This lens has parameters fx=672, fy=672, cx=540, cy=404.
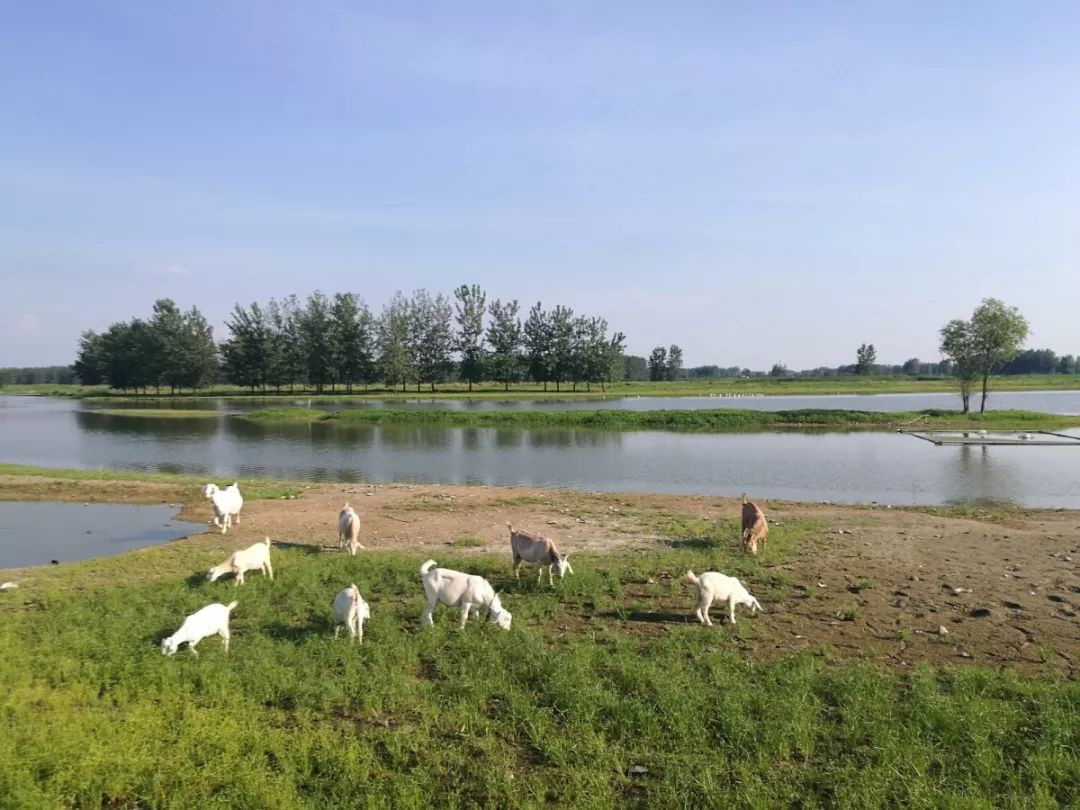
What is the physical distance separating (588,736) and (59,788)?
4935mm

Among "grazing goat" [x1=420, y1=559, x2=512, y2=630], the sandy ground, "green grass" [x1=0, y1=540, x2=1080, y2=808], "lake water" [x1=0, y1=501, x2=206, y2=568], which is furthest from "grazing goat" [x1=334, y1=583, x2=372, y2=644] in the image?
"lake water" [x1=0, y1=501, x2=206, y2=568]

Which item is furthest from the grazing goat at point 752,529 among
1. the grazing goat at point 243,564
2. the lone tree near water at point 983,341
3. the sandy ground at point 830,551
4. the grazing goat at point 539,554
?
the lone tree near water at point 983,341

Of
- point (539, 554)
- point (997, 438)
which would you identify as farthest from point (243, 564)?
point (997, 438)

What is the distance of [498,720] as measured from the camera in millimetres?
7449

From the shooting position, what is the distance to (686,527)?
1795 cm

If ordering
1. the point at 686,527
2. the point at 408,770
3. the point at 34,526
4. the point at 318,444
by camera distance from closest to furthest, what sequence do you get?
the point at 408,770, the point at 686,527, the point at 34,526, the point at 318,444

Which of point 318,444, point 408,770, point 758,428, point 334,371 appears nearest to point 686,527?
point 408,770

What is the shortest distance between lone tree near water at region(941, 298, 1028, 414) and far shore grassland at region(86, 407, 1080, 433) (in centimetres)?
367

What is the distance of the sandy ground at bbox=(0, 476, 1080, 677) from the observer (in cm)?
960

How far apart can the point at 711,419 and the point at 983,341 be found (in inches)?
924

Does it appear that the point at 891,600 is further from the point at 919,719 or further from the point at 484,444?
the point at 484,444

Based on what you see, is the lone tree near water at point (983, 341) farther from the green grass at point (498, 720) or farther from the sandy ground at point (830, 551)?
the green grass at point (498, 720)

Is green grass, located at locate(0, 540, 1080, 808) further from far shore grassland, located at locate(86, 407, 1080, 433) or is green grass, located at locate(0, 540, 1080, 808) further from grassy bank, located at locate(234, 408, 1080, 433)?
grassy bank, located at locate(234, 408, 1080, 433)

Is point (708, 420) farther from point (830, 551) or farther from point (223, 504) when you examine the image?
point (223, 504)
